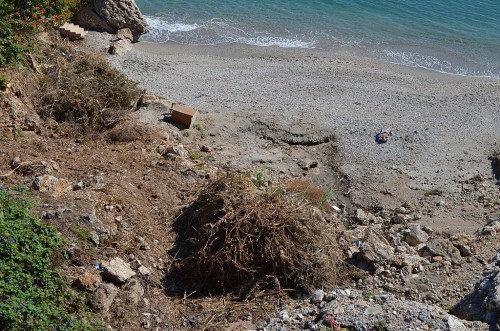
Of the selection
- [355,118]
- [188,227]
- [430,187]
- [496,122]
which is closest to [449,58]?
[496,122]

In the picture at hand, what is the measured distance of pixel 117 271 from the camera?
6699 mm

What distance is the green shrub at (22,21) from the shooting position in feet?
31.9

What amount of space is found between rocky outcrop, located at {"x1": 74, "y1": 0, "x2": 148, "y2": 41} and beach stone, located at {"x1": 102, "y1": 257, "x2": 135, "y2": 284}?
381 inches

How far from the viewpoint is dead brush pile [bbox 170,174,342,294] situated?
23.6ft

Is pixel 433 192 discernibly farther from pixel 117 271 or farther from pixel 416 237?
pixel 117 271

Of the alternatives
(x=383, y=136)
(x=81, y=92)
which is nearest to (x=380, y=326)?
(x=383, y=136)

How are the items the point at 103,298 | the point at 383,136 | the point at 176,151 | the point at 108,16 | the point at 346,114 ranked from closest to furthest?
the point at 103,298 < the point at 176,151 < the point at 383,136 < the point at 346,114 < the point at 108,16

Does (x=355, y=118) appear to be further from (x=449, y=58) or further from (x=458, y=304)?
(x=449, y=58)

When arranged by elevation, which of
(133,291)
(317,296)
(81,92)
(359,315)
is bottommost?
(133,291)

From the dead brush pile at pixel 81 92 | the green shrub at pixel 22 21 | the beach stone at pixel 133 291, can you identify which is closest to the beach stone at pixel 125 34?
the green shrub at pixel 22 21

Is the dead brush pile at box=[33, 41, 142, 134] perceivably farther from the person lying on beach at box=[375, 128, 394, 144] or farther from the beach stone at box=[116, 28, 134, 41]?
the person lying on beach at box=[375, 128, 394, 144]

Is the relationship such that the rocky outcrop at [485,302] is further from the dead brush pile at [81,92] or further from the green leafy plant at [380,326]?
the dead brush pile at [81,92]

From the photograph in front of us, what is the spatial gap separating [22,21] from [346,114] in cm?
646

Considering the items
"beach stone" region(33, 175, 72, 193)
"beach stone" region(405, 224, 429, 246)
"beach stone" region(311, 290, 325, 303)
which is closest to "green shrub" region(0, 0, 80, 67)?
"beach stone" region(33, 175, 72, 193)
